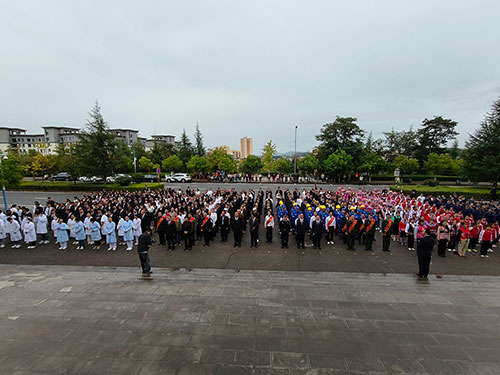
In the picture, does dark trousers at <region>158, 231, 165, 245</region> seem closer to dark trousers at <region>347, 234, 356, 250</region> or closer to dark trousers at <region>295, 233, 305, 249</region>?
dark trousers at <region>295, 233, 305, 249</region>

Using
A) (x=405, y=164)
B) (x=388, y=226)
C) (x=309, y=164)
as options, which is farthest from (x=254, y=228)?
(x=405, y=164)

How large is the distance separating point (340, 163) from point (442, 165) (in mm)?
20076

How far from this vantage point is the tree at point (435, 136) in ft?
163

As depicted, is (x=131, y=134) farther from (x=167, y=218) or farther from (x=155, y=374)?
(x=155, y=374)

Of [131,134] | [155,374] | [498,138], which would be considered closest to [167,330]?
[155,374]

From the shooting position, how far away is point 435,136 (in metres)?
50.3

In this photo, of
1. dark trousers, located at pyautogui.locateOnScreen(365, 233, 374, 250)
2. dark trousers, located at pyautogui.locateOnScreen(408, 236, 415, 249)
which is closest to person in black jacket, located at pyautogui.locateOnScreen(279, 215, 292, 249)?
dark trousers, located at pyautogui.locateOnScreen(365, 233, 374, 250)

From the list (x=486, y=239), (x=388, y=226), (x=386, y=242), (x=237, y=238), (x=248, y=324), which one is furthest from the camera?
(x=237, y=238)

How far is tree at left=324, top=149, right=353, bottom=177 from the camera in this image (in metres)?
39.2

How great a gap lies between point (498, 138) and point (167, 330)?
110 ft

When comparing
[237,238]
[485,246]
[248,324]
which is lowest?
[248,324]

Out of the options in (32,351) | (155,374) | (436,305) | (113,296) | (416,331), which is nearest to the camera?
(155,374)

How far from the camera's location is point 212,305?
6238 mm

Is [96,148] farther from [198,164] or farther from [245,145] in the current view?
[245,145]
